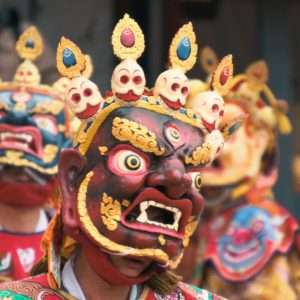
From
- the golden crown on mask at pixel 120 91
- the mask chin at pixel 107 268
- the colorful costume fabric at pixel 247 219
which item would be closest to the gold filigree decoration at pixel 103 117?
the golden crown on mask at pixel 120 91

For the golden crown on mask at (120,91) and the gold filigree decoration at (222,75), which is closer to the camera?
the golden crown on mask at (120,91)

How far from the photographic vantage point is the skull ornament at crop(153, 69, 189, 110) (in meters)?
2.90

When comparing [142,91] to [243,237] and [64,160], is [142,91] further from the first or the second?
[243,237]

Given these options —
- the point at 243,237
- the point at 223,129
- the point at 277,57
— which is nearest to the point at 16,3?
the point at 277,57

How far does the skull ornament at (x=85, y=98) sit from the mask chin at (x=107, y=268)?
0.98 feet

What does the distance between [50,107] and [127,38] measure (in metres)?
1.40

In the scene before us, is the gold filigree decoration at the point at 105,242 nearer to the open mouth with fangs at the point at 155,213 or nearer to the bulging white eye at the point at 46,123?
the open mouth with fangs at the point at 155,213

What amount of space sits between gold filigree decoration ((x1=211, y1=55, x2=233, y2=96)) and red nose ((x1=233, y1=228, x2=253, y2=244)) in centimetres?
206

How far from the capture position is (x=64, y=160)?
2.86m

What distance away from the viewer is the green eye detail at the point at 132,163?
110 inches

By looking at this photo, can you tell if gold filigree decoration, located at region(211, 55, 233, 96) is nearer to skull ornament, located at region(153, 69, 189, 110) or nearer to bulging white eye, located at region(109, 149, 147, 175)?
skull ornament, located at region(153, 69, 189, 110)

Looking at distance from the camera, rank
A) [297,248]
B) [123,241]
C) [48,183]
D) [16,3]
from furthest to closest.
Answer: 1. [16,3]
2. [297,248]
3. [48,183]
4. [123,241]

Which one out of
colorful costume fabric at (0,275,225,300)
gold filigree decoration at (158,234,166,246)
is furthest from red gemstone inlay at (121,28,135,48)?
colorful costume fabric at (0,275,225,300)

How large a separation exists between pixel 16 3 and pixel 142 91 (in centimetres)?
382
